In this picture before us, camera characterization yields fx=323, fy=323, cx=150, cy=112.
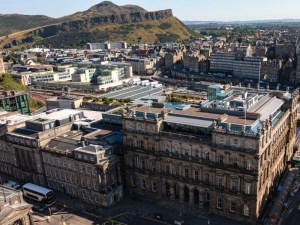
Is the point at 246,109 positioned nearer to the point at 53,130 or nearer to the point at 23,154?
the point at 53,130

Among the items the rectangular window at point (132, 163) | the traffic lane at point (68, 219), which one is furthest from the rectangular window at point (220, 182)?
the traffic lane at point (68, 219)

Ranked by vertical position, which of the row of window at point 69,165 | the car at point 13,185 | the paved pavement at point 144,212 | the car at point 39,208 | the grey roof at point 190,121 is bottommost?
the paved pavement at point 144,212

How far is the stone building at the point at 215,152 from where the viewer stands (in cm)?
8044

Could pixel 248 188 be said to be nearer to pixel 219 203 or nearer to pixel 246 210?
pixel 246 210

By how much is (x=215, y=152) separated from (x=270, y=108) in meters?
24.9

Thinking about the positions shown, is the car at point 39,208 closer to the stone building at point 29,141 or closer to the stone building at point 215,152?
the stone building at point 29,141

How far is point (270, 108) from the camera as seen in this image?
95.1 metres

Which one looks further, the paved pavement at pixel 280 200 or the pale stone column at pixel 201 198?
the pale stone column at pixel 201 198

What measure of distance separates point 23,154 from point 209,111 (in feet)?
209

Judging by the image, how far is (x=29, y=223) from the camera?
68.6 m

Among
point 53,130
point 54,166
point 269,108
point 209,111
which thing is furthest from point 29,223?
point 269,108

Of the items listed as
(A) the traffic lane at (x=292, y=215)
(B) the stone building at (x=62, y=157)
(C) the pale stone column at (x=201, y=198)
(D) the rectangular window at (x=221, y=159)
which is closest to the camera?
(A) the traffic lane at (x=292, y=215)

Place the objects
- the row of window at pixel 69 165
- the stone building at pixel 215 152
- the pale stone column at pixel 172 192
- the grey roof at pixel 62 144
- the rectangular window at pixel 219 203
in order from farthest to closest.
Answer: the grey roof at pixel 62 144 → the pale stone column at pixel 172 192 → the row of window at pixel 69 165 → the rectangular window at pixel 219 203 → the stone building at pixel 215 152

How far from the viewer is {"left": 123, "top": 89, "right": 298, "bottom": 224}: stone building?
3167 inches
